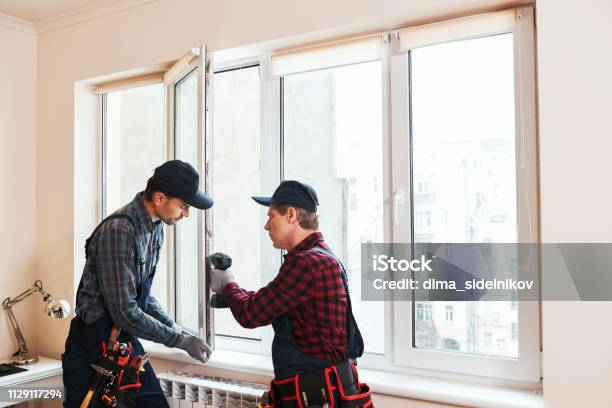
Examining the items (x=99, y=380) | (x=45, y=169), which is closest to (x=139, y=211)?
(x=99, y=380)

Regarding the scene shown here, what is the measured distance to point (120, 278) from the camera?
80.7 inches

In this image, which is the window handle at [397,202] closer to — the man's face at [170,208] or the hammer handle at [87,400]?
the man's face at [170,208]

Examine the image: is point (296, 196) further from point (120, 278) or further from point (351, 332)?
point (120, 278)

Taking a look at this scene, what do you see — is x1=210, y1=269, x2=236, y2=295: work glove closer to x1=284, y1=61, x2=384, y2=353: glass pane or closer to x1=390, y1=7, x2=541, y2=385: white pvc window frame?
x1=284, y1=61, x2=384, y2=353: glass pane

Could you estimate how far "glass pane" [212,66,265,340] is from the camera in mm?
2912

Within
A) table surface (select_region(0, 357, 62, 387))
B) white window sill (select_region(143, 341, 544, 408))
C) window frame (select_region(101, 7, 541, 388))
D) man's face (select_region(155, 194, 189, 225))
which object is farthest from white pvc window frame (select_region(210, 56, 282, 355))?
table surface (select_region(0, 357, 62, 387))

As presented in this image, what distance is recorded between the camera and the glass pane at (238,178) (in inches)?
115

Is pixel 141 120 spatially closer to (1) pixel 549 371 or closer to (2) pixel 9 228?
(2) pixel 9 228

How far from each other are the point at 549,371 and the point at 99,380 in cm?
169

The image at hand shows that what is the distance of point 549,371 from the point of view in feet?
6.29

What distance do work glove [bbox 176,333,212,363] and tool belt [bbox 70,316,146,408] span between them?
21 centimetres

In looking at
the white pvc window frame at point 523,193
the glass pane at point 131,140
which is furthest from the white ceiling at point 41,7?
the white pvc window frame at point 523,193

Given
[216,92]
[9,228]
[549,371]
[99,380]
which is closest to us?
[549,371]

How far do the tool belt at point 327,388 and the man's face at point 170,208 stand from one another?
2.62ft
